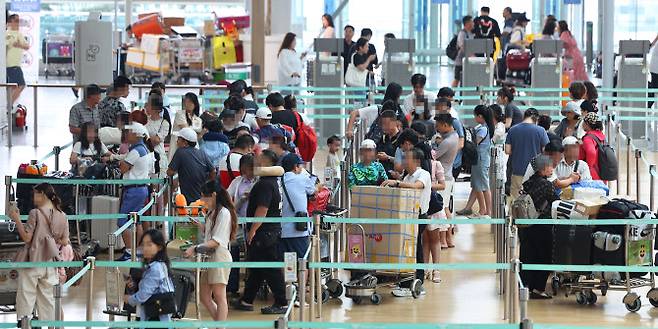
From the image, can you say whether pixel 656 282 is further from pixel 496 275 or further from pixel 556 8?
pixel 556 8

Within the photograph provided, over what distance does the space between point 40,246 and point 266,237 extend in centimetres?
182

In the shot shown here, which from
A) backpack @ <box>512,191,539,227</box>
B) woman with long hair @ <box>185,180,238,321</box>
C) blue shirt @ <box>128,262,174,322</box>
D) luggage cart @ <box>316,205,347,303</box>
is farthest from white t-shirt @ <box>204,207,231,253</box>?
backpack @ <box>512,191,539,227</box>

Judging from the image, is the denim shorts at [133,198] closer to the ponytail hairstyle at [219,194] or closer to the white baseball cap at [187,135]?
the white baseball cap at [187,135]

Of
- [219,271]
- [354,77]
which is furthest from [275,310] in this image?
[354,77]

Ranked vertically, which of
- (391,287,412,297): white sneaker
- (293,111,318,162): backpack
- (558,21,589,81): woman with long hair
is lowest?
(391,287,412,297): white sneaker

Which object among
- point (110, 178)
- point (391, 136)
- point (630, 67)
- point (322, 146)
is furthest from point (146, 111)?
point (630, 67)

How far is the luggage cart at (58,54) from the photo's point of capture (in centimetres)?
3506

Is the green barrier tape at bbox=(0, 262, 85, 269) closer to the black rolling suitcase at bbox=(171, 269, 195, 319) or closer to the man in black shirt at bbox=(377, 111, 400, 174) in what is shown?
the black rolling suitcase at bbox=(171, 269, 195, 319)

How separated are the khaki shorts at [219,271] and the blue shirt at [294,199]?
979 mm

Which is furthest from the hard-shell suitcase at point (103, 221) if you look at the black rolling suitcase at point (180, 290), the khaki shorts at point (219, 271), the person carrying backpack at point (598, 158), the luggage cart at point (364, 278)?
the person carrying backpack at point (598, 158)

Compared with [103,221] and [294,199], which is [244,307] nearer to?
[294,199]

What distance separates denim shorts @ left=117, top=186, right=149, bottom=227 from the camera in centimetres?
1353

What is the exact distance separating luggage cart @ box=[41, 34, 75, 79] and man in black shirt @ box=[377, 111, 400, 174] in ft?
71.5

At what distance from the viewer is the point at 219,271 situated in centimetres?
1093
